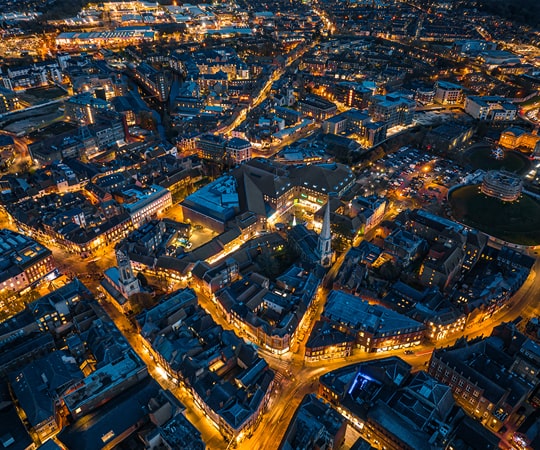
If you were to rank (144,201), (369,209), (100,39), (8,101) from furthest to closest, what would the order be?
(100,39), (8,101), (144,201), (369,209)

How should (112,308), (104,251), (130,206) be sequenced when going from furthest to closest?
1. (130,206)
2. (104,251)
3. (112,308)

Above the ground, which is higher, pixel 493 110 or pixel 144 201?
pixel 493 110

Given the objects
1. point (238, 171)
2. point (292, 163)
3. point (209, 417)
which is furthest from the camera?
point (292, 163)

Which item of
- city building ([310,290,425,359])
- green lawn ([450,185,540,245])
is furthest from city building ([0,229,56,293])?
green lawn ([450,185,540,245])

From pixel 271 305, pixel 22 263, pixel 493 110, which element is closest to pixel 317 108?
pixel 493 110

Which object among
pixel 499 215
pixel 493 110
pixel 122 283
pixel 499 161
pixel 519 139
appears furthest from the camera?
A: pixel 493 110

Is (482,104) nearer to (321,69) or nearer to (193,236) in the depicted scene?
(321,69)

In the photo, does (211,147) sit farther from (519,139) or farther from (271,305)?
(519,139)

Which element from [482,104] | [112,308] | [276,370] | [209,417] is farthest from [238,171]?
[482,104]
